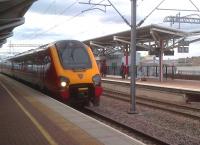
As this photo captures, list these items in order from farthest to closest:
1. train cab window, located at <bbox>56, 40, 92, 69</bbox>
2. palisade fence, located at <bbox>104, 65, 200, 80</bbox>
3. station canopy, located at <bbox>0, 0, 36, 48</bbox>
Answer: palisade fence, located at <bbox>104, 65, 200, 80</bbox> → station canopy, located at <bbox>0, 0, 36, 48</bbox> → train cab window, located at <bbox>56, 40, 92, 69</bbox>

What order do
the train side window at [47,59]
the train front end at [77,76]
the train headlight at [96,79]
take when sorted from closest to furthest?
the train front end at [77,76]
the train headlight at [96,79]
the train side window at [47,59]

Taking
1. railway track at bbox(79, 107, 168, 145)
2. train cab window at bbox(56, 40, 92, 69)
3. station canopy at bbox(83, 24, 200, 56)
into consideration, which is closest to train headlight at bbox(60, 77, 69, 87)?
train cab window at bbox(56, 40, 92, 69)

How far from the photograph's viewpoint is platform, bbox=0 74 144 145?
925cm

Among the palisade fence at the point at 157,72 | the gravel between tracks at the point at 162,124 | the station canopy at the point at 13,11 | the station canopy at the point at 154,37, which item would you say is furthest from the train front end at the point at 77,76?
the palisade fence at the point at 157,72

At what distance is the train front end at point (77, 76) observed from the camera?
17891mm

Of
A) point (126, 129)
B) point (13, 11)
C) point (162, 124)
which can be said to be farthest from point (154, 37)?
point (126, 129)

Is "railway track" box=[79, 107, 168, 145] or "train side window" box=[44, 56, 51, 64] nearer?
"railway track" box=[79, 107, 168, 145]

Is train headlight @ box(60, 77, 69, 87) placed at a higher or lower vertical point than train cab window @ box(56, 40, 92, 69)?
lower

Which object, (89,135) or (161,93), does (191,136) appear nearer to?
(89,135)

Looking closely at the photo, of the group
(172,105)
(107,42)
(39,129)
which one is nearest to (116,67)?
(107,42)

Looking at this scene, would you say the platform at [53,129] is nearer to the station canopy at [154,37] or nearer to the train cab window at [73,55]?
the train cab window at [73,55]

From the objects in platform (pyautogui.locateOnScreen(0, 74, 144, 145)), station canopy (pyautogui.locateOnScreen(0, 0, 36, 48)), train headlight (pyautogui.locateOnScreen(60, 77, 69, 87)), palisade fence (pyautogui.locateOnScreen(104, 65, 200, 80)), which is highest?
station canopy (pyautogui.locateOnScreen(0, 0, 36, 48))

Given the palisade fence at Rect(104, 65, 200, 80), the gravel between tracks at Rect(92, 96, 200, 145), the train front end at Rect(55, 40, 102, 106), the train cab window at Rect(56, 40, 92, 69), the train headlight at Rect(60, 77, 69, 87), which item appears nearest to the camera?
the gravel between tracks at Rect(92, 96, 200, 145)

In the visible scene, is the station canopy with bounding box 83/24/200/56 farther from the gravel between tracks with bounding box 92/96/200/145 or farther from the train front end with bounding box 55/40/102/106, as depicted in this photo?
the train front end with bounding box 55/40/102/106
